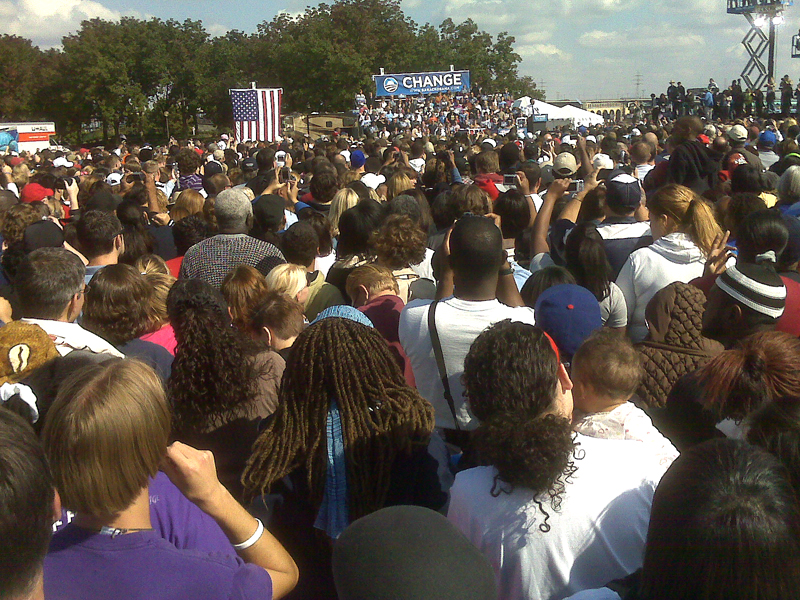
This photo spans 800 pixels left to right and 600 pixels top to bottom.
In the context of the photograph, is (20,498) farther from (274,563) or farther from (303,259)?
(303,259)

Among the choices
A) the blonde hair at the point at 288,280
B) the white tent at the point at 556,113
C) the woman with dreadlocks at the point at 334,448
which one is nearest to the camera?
the woman with dreadlocks at the point at 334,448

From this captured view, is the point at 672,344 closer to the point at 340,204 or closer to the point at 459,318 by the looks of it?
the point at 459,318

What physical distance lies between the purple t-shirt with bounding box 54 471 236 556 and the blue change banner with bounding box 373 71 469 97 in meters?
32.5

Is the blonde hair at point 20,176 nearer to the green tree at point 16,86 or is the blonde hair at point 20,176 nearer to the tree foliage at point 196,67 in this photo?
the tree foliage at point 196,67

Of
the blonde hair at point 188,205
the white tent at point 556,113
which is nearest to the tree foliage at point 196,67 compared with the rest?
the white tent at point 556,113

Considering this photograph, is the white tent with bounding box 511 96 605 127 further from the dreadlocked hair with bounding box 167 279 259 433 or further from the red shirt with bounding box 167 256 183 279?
the dreadlocked hair with bounding box 167 279 259 433

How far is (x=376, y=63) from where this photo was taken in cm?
5497

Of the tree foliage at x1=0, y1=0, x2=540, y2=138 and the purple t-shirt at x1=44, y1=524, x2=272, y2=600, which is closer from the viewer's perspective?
the purple t-shirt at x1=44, y1=524, x2=272, y2=600

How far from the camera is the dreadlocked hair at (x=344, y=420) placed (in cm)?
214

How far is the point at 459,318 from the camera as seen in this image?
9.73ft

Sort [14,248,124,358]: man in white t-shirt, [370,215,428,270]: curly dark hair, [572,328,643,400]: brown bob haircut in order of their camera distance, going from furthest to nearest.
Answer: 1. [370,215,428,270]: curly dark hair
2. [14,248,124,358]: man in white t-shirt
3. [572,328,643,400]: brown bob haircut

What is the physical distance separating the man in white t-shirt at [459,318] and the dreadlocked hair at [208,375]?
71 cm

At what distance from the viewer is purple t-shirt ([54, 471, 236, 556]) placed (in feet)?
6.07

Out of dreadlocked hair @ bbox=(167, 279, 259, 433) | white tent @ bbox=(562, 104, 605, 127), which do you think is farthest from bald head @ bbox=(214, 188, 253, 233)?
white tent @ bbox=(562, 104, 605, 127)
